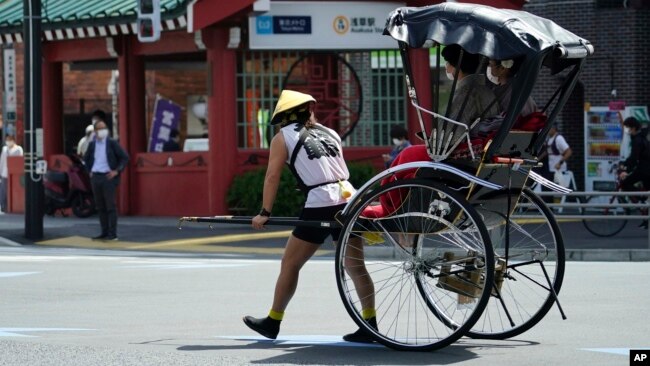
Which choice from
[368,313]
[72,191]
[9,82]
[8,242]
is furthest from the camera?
[9,82]

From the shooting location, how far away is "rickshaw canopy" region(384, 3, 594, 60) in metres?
8.89

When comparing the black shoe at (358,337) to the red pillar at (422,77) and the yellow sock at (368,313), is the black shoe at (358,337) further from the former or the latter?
the red pillar at (422,77)

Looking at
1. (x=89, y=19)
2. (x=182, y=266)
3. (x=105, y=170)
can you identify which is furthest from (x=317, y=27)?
(x=182, y=266)

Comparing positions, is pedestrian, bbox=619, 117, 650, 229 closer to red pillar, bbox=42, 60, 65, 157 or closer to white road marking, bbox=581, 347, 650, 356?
red pillar, bbox=42, 60, 65, 157

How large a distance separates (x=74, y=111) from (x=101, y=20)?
17247mm

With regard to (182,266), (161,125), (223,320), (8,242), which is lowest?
(8,242)

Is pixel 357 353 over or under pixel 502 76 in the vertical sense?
under

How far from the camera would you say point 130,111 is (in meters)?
27.5

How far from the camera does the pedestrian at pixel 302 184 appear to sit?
9.80m

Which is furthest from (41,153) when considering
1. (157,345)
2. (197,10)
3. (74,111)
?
(74,111)

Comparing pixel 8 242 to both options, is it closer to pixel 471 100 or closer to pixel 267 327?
pixel 267 327

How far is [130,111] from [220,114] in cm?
304

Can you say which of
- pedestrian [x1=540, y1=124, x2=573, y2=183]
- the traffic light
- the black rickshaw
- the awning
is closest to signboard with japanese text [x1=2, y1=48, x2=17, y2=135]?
the awning

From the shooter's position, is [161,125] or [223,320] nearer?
[223,320]
